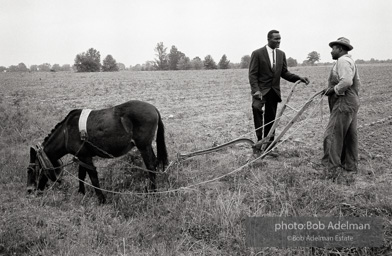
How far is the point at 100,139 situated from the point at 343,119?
166 inches

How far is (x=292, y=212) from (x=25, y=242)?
136 inches

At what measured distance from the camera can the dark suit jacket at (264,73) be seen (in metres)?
5.73

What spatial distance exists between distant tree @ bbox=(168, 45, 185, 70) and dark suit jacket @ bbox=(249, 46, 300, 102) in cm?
7866

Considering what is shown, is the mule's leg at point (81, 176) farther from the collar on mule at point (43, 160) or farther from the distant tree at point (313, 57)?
the distant tree at point (313, 57)

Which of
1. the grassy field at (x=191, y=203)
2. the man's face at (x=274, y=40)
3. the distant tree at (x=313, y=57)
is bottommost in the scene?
the grassy field at (x=191, y=203)

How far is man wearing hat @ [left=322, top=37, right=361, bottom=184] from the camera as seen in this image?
455cm

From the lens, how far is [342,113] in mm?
4734

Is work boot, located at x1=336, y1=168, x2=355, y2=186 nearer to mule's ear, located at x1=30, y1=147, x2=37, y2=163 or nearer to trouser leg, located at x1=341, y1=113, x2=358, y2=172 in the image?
trouser leg, located at x1=341, y1=113, x2=358, y2=172

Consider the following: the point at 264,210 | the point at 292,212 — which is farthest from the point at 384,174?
the point at 264,210

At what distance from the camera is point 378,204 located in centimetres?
361

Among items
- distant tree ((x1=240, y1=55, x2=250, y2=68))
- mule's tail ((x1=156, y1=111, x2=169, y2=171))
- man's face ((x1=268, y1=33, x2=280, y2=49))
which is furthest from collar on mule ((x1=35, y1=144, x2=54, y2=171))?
distant tree ((x1=240, y1=55, x2=250, y2=68))

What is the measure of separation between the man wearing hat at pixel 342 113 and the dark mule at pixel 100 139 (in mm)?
3097

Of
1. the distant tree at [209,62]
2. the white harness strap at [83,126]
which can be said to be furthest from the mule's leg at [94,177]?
the distant tree at [209,62]

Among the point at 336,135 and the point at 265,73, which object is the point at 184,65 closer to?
the point at 265,73
